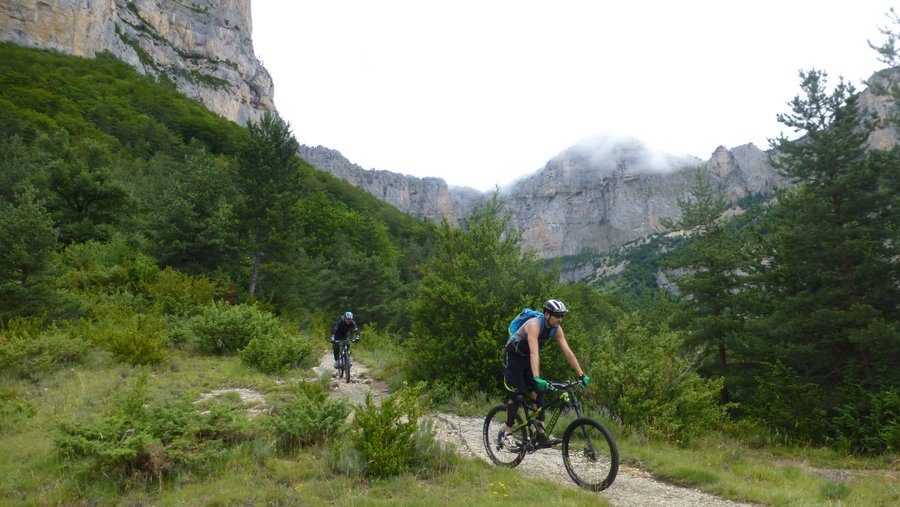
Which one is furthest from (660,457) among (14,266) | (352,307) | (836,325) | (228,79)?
(228,79)

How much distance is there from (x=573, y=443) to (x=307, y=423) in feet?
10.3

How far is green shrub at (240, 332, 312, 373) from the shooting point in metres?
11.0

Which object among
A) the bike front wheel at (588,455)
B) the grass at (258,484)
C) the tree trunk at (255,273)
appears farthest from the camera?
the tree trunk at (255,273)

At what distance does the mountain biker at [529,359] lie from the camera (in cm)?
510

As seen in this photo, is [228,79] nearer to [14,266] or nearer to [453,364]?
[14,266]

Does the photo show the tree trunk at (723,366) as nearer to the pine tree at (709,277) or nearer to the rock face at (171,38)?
the pine tree at (709,277)

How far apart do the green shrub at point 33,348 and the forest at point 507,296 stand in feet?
0.17

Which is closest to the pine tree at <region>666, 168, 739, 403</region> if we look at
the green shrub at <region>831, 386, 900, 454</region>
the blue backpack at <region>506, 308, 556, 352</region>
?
the green shrub at <region>831, 386, 900, 454</region>

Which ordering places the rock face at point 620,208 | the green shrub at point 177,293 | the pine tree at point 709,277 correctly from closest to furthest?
the green shrub at point 177,293 < the pine tree at point 709,277 < the rock face at point 620,208

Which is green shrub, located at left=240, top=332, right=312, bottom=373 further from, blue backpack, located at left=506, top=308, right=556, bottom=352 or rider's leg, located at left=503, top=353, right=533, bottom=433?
blue backpack, located at left=506, top=308, right=556, bottom=352

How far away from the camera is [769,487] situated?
17.7 ft

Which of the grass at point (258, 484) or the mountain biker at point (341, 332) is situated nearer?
the grass at point (258, 484)

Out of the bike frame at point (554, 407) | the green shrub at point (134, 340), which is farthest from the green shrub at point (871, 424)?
the green shrub at point (134, 340)

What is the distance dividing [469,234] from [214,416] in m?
6.72
